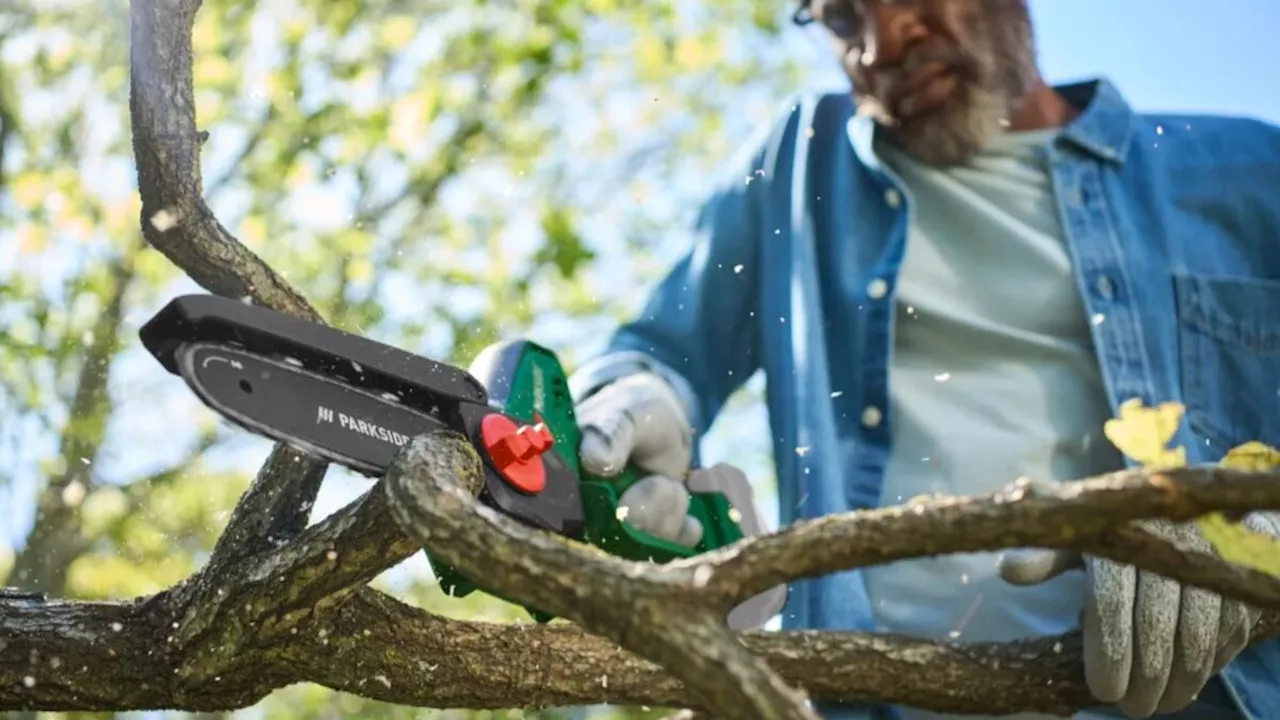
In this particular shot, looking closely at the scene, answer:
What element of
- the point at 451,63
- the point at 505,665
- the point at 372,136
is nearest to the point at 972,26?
the point at 505,665

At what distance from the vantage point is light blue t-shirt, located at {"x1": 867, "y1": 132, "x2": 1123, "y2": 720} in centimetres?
169

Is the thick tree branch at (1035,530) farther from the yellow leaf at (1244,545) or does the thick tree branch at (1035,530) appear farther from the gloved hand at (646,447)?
the gloved hand at (646,447)

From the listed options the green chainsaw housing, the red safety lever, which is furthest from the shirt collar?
the red safety lever

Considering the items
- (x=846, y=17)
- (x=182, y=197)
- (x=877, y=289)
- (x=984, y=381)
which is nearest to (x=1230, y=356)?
(x=984, y=381)

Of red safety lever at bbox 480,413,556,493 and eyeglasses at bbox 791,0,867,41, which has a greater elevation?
eyeglasses at bbox 791,0,867,41

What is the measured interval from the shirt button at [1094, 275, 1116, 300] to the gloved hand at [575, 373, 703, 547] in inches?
25.2

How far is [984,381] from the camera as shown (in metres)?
1.83

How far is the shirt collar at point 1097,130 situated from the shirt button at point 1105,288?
0.25 metres

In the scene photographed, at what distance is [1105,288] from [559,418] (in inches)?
35.3

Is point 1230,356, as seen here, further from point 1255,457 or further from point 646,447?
point 1255,457

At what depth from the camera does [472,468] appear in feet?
3.37

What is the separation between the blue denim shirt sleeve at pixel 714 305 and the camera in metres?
1.93

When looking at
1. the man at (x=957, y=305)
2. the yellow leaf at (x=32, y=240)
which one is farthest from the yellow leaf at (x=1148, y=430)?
the yellow leaf at (x=32, y=240)

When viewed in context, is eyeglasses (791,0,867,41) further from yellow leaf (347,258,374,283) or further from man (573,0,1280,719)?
yellow leaf (347,258,374,283)
